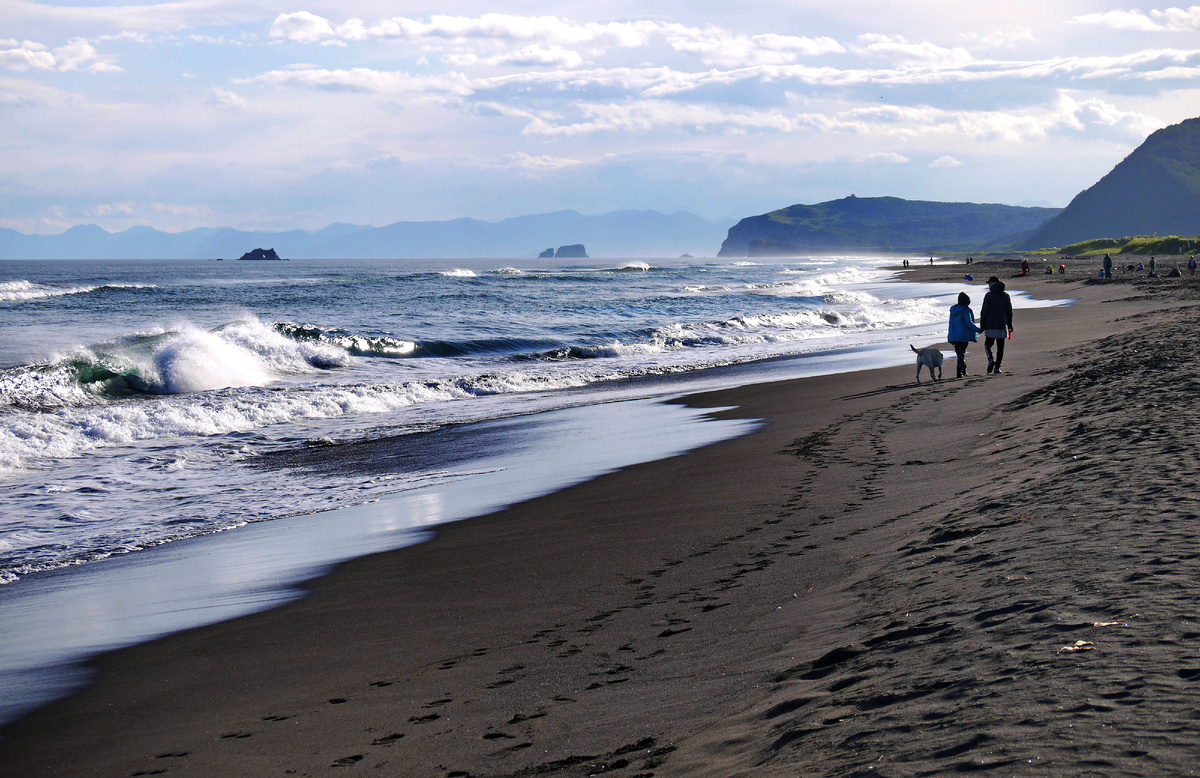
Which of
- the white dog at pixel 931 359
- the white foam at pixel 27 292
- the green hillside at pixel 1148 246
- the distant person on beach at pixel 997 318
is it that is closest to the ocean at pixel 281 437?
the white dog at pixel 931 359

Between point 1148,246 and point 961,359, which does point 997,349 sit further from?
point 1148,246

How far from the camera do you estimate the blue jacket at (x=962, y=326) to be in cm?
1379

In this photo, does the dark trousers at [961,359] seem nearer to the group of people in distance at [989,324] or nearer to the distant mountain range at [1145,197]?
the group of people in distance at [989,324]

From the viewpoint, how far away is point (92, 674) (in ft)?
15.0

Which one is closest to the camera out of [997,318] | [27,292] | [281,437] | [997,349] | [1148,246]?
[281,437]

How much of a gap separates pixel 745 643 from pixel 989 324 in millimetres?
11509

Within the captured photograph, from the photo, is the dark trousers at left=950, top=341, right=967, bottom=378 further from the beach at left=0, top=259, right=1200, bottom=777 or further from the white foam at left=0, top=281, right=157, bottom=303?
the white foam at left=0, top=281, right=157, bottom=303

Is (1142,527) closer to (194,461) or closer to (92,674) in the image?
(92,674)

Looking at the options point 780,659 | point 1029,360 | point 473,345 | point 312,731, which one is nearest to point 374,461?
point 312,731

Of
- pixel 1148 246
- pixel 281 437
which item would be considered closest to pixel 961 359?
pixel 281 437

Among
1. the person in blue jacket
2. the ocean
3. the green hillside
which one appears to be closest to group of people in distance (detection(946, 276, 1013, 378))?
the person in blue jacket

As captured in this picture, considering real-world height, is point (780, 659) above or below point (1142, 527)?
below

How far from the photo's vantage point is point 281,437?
41.3 feet

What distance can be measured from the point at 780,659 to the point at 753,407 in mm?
9759
